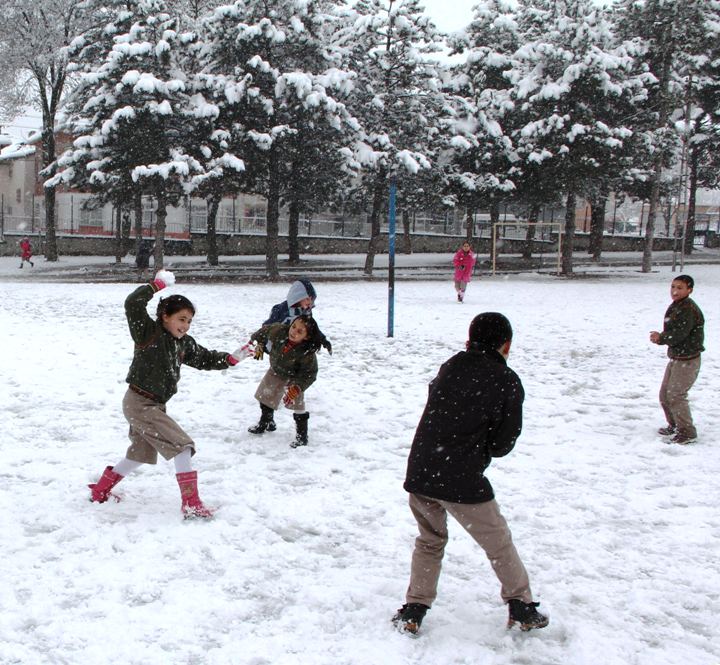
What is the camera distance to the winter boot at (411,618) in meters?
3.70

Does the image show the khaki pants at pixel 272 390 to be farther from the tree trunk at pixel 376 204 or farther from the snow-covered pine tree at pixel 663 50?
the snow-covered pine tree at pixel 663 50

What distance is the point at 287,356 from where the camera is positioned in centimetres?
670

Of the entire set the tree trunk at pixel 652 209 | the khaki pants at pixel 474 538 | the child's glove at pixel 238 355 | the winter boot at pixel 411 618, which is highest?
the tree trunk at pixel 652 209

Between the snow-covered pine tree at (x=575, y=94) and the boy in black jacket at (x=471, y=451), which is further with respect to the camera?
the snow-covered pine tree at (x=575, y=94)

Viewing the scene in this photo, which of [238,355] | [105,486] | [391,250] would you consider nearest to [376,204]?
[391,250]

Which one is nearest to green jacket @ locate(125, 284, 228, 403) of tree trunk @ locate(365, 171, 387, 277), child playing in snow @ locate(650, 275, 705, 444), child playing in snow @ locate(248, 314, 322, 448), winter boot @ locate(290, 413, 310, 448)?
child playing in snow @ locate(248, 314, 322, 448)

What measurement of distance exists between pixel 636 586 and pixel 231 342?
29.1ft

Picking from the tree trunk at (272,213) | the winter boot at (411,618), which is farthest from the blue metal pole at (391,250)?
the tree trunk at (272,213)

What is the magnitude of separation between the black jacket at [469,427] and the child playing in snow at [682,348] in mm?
3932

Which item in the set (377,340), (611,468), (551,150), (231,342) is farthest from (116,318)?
(551,150)

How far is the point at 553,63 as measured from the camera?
27.6 metres

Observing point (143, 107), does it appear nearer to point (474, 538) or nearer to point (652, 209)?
point (652, 209)

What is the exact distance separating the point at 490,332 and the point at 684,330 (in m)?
4.21

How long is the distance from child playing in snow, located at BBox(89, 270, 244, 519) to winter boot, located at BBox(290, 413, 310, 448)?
1.83 metres
